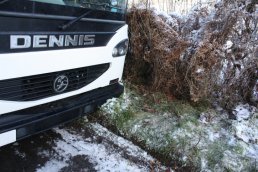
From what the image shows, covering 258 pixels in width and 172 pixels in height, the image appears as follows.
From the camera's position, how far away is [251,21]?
14.6ft

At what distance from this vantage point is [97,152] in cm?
378

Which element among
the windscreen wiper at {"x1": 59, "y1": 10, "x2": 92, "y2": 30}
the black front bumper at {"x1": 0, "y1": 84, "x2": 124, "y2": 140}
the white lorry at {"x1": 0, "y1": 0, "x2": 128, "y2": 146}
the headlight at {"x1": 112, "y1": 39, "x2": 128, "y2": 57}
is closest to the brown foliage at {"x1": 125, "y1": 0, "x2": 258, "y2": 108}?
the headlight at {"x1": 112, "y1": 39, "x2": 128, "y2": 57}

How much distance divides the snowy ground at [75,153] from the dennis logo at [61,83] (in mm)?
833

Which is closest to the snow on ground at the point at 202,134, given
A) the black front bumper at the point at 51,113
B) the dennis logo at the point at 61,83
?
the black front bumper at the point at 51,113

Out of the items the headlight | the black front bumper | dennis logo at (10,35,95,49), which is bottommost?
the black front bumper

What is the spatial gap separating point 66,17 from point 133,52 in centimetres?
231

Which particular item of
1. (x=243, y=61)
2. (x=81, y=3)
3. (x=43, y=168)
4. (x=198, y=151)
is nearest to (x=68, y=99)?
(x=43, y=168)

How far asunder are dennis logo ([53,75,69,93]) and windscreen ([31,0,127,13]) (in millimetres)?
694

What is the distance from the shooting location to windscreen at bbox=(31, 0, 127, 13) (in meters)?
3.04

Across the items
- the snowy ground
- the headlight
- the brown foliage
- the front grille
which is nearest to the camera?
the front grille

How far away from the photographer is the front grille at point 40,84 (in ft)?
8.93

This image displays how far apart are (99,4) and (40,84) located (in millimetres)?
1104

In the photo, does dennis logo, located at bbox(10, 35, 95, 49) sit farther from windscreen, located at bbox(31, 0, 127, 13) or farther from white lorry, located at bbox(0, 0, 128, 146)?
windscreen, located at bbox(31, 0, 127, 13)

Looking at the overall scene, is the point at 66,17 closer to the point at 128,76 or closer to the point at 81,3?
the point at 81,3
